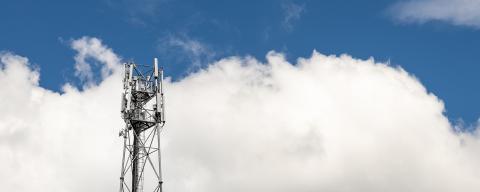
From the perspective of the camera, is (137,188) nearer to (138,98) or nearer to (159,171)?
(159,171)

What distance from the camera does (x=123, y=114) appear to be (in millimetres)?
107875

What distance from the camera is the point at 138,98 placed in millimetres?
110375

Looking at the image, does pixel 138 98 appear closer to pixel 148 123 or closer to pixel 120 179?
pixel 148 123

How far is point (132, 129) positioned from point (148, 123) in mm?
2056

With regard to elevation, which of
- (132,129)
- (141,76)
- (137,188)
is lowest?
(137,188)

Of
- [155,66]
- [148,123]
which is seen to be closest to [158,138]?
[148,123]

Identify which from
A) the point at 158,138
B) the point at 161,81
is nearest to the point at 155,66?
the point at 161,81

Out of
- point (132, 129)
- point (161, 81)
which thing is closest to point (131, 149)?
point (132, 129)

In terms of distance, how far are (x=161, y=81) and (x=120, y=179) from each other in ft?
45.6

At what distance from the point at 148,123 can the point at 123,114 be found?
10.6 feet

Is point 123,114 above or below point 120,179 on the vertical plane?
above

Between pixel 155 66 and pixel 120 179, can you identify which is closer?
pixel 120 179

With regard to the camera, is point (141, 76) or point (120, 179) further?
point (141, 76)

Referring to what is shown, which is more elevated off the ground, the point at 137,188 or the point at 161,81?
the point at 161,81
